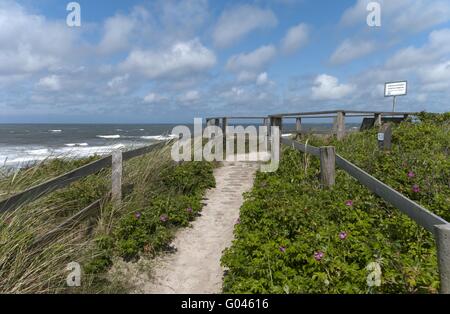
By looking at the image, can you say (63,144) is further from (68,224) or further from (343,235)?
(343,235)

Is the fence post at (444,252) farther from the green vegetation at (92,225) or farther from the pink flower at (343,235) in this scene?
the green vegetation at (92,225)

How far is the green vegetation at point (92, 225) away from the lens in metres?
3.21

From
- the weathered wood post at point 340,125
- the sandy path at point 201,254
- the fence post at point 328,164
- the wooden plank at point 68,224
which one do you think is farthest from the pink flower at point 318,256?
the weathered wood post at point 340,125

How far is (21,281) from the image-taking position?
3039mm

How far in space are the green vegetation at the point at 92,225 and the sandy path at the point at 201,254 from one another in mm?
222

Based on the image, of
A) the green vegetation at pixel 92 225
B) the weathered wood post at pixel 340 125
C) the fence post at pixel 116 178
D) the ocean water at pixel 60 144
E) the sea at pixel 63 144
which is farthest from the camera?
the weathered wood post at pixel 340 125

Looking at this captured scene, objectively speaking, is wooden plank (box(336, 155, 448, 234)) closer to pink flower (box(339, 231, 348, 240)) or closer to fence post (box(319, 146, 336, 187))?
pink flower (box(339, 231, 348, 240))

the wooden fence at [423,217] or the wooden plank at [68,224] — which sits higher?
the wooden fence at [423,217]

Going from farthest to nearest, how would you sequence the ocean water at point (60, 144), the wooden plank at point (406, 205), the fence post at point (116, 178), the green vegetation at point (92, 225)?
the ocean water at point (60, 144) → the fence post at point (116, 178) → the green vegetation at point (92, 225) → the wooden plank at point (406, 205)

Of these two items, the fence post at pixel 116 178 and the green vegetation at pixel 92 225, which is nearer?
the green vegetation at pixel 92 225

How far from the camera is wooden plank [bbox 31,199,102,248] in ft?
11.7

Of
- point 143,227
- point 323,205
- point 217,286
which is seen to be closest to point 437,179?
point 323,205

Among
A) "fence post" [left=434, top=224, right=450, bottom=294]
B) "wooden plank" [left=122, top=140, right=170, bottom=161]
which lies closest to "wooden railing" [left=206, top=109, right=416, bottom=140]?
"wooden plank" [left=122, top=140, right=170, bottom=161]

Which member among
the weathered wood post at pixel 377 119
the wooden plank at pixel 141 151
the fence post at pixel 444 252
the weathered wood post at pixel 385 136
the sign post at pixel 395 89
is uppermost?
the sign post at pixel 395 89
